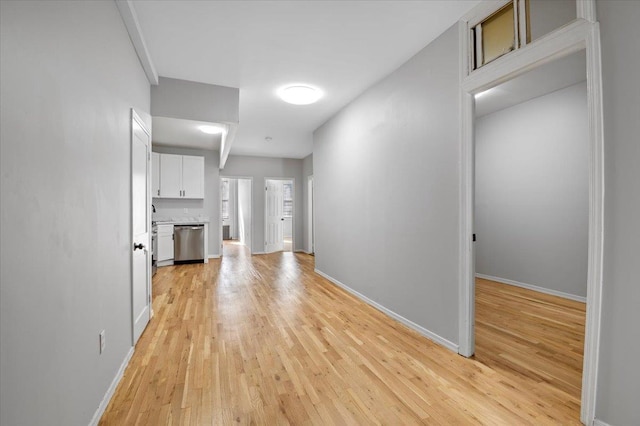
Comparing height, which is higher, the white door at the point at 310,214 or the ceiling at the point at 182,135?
the ceiling at the point at 182,135

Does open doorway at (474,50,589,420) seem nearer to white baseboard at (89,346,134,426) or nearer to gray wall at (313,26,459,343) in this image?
gray wall at (313,26,459,343)

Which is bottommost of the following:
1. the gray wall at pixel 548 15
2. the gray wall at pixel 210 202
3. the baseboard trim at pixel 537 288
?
the baseboard trim at pixel 537 288

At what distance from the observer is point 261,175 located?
7887mm

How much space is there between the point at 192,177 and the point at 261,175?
191 centimetres

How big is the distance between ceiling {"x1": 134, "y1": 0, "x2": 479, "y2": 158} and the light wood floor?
107 inches

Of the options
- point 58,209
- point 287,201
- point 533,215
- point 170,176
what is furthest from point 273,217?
point 58,209

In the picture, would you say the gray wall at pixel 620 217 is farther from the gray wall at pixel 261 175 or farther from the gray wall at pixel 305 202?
the gray wall at pixel 261 175

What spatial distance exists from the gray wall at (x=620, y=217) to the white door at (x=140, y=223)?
3.19m

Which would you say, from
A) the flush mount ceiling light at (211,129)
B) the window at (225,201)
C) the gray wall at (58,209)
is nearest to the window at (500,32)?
the gray wall at (58,209)

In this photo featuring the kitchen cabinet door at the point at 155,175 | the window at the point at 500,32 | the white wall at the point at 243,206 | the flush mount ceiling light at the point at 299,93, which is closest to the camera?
the window at the point at 500,32

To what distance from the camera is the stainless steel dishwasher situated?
6160 millimetres

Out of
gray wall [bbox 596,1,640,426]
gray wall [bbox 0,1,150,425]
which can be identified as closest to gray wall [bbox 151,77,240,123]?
gray wall [bbox 0,1,150,425]

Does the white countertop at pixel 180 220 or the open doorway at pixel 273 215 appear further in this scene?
the open doorway at pixel 273 215

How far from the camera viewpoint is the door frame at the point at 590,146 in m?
1.48
